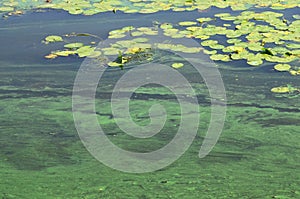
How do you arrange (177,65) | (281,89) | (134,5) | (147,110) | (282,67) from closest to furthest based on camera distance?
(147,110)
(281,89)
(282,67)
(177,65)
(134,5)

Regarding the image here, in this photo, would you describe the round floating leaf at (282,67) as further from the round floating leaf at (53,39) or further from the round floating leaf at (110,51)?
the round floating leaf at (53,39)

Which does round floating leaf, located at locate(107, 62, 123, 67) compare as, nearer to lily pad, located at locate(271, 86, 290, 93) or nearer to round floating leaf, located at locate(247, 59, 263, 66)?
round floating leaf, located at locate(247, 59, 263, 66)

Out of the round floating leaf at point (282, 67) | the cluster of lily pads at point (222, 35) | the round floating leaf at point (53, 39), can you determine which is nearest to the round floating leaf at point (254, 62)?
the cluster of lily pads at point (222, 35)

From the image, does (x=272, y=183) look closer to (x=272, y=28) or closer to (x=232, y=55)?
(x=232, y=55)

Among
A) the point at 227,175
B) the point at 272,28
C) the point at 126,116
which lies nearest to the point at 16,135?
the point at 126,116

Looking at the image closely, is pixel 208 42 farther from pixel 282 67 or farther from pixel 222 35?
pixel 282 67

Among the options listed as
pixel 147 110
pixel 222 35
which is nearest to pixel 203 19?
pixel 222 35
